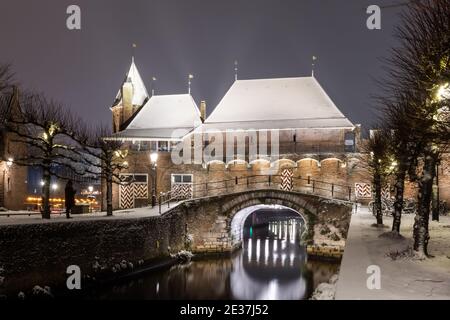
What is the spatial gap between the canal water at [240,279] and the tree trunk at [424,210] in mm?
7659

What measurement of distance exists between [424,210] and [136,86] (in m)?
30.3

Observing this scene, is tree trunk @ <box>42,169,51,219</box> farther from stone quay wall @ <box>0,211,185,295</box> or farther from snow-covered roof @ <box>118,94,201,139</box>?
snow-covered roof @ <box>118,94,201,139</box>

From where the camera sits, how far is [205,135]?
1188 inches

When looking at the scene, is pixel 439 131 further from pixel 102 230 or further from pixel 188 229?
pixel 188 229

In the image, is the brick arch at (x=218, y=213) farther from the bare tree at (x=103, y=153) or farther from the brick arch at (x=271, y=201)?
the bare tree at (x=103, y=153)

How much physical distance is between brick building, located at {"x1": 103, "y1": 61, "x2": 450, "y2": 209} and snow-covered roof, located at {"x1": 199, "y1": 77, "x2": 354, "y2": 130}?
6 cm

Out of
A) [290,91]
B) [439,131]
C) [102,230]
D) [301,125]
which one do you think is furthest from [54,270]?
[290,91]

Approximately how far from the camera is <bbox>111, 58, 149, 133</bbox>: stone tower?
35625 mm

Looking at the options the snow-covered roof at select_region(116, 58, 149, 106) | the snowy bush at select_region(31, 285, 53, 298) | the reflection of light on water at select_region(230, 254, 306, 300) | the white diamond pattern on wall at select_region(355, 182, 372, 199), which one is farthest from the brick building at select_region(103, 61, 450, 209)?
the snowy bush at select_region(31, 285, 53, 298)

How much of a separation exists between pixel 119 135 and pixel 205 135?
615cm

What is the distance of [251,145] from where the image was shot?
2938 centimetres

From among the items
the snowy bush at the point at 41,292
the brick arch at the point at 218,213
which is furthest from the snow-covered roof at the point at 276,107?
the snowy bush at the point at 41,292

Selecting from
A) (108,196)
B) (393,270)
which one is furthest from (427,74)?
(108,196)

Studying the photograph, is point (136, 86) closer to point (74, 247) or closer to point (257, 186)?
point (257, 186)
